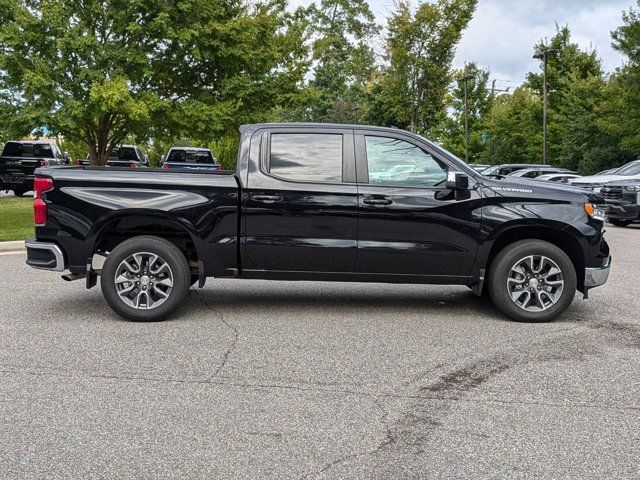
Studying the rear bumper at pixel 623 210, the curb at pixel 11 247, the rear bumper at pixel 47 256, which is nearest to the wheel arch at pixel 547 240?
the rear bumper at pixel 47 256

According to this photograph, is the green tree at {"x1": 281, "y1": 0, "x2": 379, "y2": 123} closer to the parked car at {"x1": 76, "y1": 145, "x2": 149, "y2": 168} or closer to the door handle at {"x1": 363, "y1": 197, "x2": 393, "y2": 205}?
the parked car at {"x1": 76, "y1": 145, "x2": 149, "y2": 168}

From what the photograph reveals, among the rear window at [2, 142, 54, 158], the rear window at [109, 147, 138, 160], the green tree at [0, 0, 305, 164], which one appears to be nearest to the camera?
the green tree at [0, 0, 305, 164]

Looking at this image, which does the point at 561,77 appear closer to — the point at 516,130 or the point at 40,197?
the point at 516,130

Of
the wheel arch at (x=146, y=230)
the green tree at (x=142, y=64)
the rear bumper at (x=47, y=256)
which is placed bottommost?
the rear bumper at (x=47, y=256)

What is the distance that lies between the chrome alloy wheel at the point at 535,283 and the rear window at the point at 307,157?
6.53 feet

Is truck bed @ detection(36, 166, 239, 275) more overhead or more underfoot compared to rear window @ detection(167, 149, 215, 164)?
more underfoot

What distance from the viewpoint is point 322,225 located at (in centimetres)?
649

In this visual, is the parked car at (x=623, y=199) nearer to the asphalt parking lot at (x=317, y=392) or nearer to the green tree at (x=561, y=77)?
the asphalt parking lot at (x=317, y=392)

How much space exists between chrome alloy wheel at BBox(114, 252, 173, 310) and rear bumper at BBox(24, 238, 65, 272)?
1.91 feet

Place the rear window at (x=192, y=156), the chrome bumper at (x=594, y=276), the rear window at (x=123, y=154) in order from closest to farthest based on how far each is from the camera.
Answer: the chrome bumper at (x=594, y=276) → the rear window at (x=192, y=156) → the rear window at (x=123, y=154)

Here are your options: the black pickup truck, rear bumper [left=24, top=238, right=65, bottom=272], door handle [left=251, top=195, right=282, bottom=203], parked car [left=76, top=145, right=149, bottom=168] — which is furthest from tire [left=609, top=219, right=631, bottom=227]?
parked car [left=76, top=145, right=149, bottom=168]

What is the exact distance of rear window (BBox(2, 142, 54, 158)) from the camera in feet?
77.3

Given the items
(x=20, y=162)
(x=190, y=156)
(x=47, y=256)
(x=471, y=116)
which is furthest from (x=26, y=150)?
(x=471, y=116)

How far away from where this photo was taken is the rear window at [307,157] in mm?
6609
